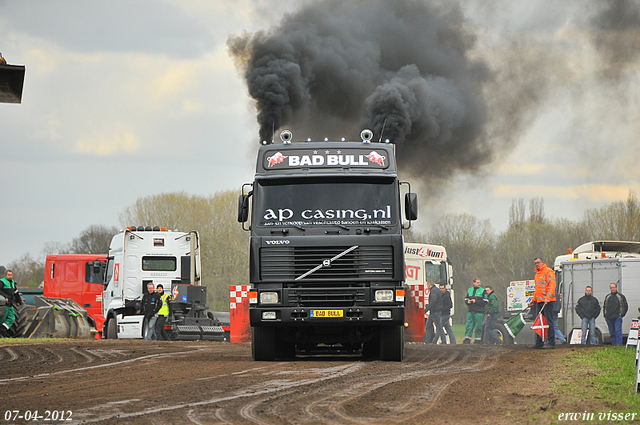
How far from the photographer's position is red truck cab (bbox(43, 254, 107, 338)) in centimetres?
2838

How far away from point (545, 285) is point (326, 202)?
23.1ft

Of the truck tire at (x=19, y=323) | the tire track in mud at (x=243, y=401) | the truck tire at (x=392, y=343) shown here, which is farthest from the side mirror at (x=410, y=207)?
the truck tire at (x=19, y=323)

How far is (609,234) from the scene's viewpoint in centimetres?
5547

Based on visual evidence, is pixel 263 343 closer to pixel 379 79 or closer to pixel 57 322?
pixel 57 322

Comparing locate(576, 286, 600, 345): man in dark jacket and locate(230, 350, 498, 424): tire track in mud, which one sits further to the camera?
locate(576, 286, 600, 345): man in dark jacket

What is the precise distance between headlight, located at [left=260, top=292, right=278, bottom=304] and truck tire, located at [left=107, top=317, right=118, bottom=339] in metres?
12.0

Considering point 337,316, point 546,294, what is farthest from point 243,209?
point 546,294

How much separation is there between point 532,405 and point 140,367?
21.5 feet

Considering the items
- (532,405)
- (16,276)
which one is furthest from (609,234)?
(16,276)

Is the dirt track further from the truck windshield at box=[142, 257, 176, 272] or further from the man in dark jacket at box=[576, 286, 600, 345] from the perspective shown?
the truck windshield at box=[142, 257, 176, 272]

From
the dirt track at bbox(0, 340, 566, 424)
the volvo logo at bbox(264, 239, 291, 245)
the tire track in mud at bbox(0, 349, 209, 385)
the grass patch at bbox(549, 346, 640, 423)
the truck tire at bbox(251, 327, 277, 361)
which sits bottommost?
the tire track in mud at bbox(0, 349, 209, 385)

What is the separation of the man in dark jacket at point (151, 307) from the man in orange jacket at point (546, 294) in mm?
10675

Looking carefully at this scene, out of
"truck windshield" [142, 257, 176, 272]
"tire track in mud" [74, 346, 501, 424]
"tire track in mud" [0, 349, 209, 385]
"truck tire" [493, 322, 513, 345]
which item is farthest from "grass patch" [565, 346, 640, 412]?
"truck windshield" [142, 257, 176, 272]

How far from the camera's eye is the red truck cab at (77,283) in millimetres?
28375
